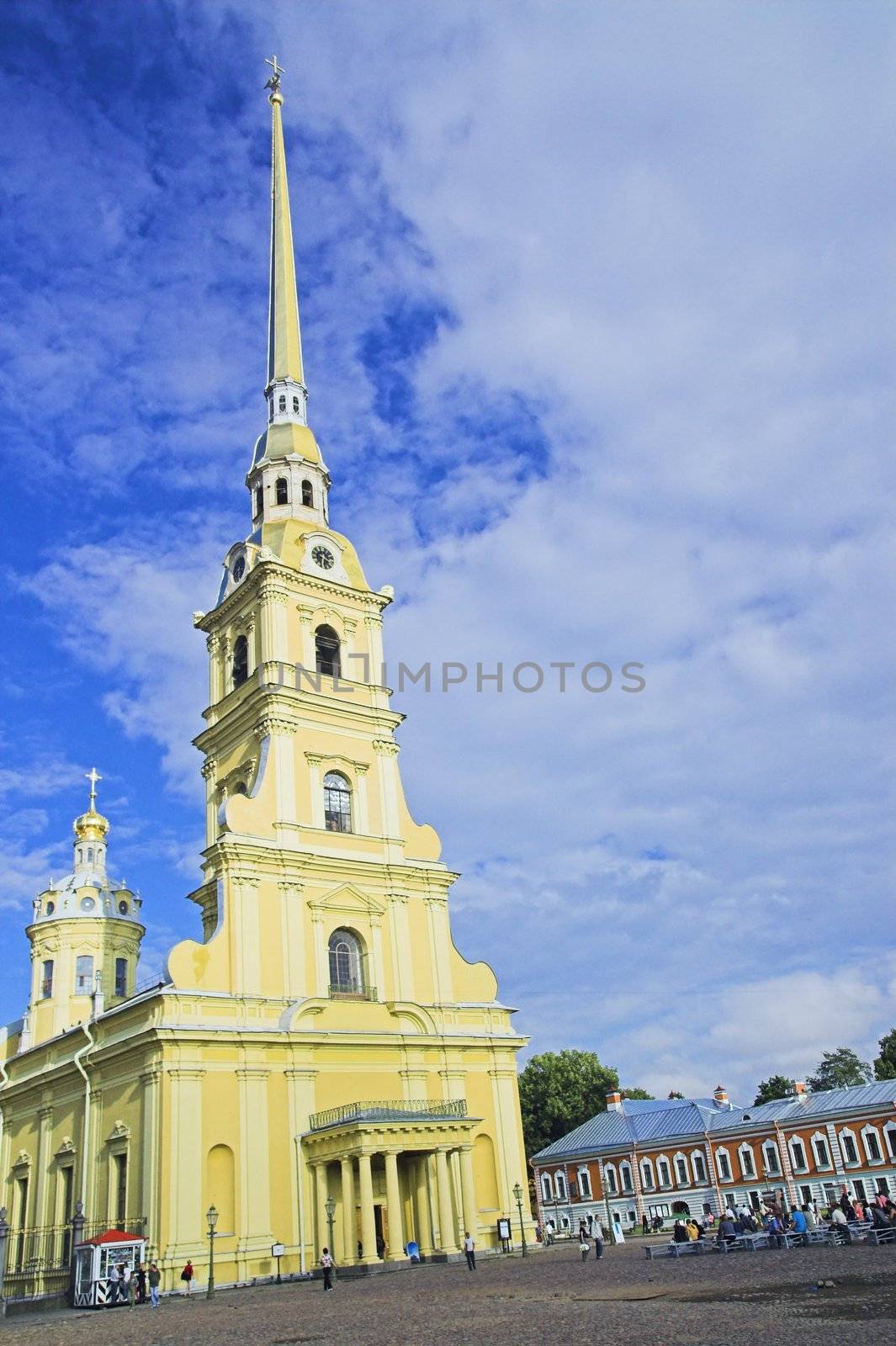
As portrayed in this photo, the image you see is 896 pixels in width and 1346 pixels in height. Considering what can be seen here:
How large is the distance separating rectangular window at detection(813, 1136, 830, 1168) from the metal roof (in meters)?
1.22

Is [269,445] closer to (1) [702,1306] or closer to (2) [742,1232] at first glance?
(2) [742,1232]

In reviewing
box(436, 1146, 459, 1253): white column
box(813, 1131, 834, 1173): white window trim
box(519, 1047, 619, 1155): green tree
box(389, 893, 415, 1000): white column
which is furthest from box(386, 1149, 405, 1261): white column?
box(519, 1047, 619, 1155): green tree

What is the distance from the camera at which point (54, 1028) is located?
2012 inches

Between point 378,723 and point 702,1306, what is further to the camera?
point 378,723

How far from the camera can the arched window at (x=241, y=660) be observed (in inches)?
1720

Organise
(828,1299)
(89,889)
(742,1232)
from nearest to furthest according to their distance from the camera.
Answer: (828,1299), (742,1232), (89,889)

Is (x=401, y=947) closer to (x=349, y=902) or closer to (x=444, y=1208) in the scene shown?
(x=349, y=902)

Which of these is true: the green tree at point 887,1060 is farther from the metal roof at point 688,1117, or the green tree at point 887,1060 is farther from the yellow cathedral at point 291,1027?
the yellow cathedral at point 291,1027

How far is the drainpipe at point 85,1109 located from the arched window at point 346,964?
810 cm

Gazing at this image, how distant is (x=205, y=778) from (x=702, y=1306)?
31.1 m

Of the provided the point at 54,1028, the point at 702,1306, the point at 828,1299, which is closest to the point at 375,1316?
the point at 702,1306

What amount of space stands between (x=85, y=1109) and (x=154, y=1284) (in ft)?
30.5

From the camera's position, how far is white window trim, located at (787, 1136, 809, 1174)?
186 ft

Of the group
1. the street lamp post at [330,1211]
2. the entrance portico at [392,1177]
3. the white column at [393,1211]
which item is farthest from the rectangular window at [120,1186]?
the white column at [393,1211]
